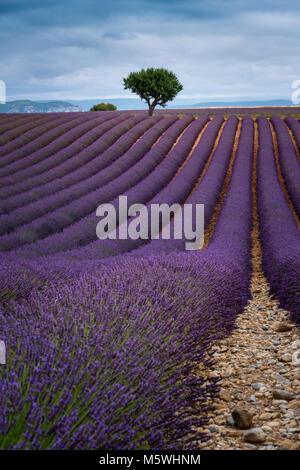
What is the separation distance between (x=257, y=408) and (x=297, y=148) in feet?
49.8

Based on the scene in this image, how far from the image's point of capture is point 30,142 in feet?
50.2

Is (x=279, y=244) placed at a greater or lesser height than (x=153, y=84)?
lesser

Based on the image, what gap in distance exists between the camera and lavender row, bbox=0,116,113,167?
1338cm

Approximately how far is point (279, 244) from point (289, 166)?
7801mm

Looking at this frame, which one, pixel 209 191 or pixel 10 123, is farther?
pixel 10 123

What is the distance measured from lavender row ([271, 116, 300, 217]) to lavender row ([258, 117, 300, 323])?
0.40m

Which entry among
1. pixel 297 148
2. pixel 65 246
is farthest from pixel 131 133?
pixel 65 246

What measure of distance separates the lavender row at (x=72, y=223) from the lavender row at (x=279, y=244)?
3288 mm

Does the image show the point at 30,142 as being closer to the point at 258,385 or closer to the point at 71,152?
the point at 71,152

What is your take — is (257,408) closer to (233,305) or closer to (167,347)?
(167,347)

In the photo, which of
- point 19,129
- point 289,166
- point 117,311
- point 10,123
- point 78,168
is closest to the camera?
point 117,311

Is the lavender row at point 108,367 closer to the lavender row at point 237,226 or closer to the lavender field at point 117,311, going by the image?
the lavender field at point 117,311

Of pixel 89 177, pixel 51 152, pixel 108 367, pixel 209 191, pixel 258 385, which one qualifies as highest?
pixel 51 152

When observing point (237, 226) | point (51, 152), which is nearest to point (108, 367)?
point (237, 226)
